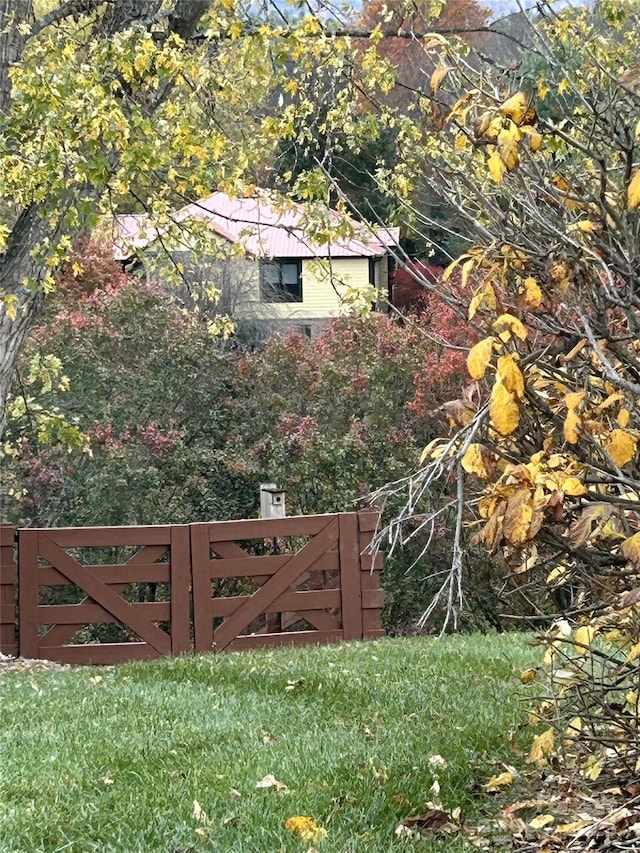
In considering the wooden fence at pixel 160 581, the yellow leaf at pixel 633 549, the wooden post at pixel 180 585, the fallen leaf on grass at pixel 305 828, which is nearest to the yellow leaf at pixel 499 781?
the fallen leaf on grass at pixel 305 828

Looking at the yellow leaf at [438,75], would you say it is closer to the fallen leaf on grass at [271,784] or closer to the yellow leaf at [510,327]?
the yellow leaf at [510,327]

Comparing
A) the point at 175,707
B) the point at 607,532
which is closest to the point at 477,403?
the point at 607,532

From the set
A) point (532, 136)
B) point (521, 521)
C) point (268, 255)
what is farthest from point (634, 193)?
point (268, 255)

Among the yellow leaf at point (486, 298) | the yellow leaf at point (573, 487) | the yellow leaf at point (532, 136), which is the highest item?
the yellow leaf at point (532, 136)

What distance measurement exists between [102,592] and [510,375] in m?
7.25

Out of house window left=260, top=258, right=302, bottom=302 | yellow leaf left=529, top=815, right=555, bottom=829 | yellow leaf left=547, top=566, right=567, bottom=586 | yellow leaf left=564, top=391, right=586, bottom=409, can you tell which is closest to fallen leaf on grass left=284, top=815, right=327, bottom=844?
yellow leaf left=529, top=815, right=555, bottom=829

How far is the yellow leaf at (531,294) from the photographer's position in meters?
2.74

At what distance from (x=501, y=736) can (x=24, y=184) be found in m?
4.27

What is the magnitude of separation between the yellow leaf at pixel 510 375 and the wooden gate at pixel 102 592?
6996 millimetres

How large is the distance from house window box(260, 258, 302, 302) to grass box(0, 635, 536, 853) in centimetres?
1496

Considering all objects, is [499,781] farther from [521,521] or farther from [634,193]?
[634,193]

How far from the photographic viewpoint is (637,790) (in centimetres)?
338

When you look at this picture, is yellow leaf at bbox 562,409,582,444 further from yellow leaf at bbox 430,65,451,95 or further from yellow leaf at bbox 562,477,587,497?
yellow leaf at bbox 430,65,451,95

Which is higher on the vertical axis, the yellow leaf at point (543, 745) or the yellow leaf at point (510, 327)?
the yellow leaf at point (510, 327)
